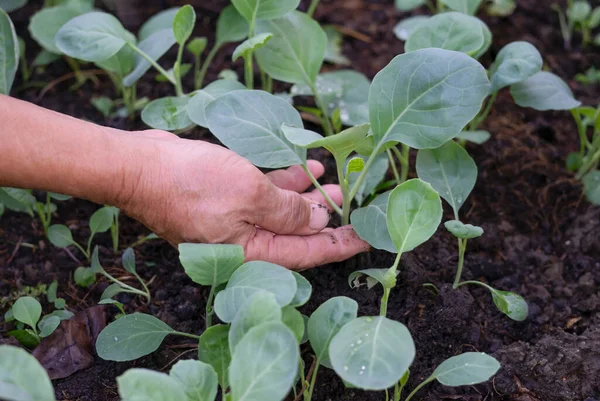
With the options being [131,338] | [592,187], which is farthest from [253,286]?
[592,187]

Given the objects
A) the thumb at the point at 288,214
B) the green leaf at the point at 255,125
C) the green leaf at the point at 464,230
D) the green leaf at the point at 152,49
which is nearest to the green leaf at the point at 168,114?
the green leaf at the point at 152,49

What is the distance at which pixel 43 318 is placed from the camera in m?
1.51

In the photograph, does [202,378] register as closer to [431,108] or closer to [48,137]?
[48,137]

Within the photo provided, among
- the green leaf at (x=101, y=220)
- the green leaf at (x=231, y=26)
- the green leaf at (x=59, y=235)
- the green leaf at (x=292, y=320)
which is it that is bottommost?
the green leaf at (x=59, y=235)

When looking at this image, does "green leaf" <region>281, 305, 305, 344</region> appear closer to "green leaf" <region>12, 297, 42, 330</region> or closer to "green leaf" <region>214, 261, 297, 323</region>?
"green leaf" <region>214, 261, 297, 323</region>

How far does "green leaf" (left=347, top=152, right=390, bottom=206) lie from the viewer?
1.65 metres

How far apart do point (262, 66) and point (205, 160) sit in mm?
→ 517

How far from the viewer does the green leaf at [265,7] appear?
5.67 ft

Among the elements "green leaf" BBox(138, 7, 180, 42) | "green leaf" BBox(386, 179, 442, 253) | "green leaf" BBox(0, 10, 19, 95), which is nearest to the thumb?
"green leaf" BBox(386, 179, 442, 253)

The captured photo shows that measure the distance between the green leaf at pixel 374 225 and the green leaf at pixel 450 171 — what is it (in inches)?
6.9

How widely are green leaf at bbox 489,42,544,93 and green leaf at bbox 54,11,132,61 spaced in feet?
3.14

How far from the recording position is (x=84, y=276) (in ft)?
5.33

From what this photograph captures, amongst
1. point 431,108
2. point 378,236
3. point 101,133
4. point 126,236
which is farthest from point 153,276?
point 431,108

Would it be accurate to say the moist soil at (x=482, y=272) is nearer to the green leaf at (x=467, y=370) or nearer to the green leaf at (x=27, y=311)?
the green leaf at (x=27, y=311)
